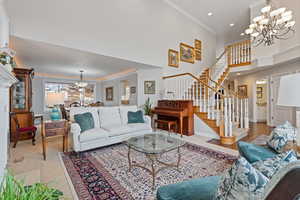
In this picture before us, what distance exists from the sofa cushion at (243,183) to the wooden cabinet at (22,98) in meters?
5.09

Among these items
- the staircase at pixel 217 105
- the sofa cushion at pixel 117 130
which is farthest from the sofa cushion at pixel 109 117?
the staircase at pixel 217 105

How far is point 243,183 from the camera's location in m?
0.63

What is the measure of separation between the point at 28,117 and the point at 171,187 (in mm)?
4713

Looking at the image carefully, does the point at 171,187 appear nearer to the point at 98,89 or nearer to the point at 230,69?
the point at 230,69

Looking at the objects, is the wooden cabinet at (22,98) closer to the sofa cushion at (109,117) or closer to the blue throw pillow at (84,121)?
the blue throw pillow at (84,121)

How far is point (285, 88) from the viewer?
1.32m

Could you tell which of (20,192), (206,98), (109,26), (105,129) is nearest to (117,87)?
(109,26)

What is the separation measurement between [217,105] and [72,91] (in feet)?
25.8

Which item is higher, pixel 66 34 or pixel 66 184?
pixel 66 34

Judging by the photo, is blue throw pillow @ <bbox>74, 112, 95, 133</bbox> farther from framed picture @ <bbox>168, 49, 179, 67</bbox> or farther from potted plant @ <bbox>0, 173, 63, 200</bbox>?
framed picture @ <bbox>168, 49, 179, 67</bbox>

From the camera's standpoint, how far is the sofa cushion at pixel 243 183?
0.61m

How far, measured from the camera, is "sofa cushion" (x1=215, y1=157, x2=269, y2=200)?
0.61m

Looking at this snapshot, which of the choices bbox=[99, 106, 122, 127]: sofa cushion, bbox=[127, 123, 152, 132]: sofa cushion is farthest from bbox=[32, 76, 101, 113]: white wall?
bbox=[127, 123, 152, 132]: sofa cushion

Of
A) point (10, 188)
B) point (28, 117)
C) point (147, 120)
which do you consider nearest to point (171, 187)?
point (10, 188)
